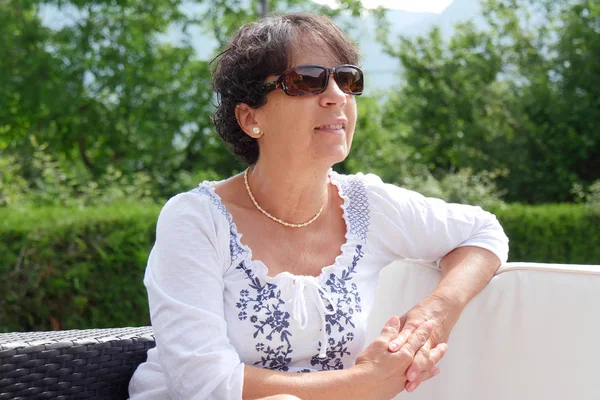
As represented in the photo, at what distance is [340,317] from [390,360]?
0.21 m

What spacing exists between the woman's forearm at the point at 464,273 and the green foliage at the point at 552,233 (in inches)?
187

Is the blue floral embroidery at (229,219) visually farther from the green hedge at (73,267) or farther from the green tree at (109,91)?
the green tree at (109,91)

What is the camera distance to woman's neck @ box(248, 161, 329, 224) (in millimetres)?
2195

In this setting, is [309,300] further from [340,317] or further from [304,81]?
[304,81]

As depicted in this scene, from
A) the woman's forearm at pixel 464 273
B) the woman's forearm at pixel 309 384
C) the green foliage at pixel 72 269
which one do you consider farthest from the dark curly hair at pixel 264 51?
the green foliage at pixel 72 269

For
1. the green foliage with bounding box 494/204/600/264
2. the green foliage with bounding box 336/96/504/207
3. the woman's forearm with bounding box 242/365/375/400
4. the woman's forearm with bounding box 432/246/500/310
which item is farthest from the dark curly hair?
the green foliage with bounding box 336/96/504/207

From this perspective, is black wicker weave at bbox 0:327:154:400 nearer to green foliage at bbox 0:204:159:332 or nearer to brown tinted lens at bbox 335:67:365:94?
brown tinted lens at bbox 335:67:365:94

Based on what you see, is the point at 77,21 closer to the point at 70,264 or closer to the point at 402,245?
the point at 70,264

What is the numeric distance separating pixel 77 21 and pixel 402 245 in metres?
9.09

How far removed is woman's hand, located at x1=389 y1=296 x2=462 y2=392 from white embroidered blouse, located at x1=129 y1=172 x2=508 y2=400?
164 mm

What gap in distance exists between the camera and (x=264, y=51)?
2090mm

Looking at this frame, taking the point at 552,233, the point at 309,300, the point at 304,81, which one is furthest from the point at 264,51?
the point at 552,233

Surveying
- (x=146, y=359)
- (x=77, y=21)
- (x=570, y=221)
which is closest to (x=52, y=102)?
(x=77, y=21)

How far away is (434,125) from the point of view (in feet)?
38.9
